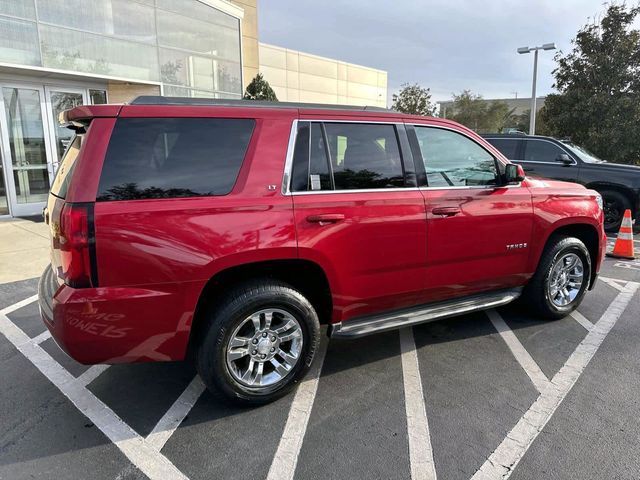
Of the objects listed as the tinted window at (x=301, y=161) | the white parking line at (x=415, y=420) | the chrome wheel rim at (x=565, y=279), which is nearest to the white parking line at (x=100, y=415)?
the white parking line at (x=415, y=420)

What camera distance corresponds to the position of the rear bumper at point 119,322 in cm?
250

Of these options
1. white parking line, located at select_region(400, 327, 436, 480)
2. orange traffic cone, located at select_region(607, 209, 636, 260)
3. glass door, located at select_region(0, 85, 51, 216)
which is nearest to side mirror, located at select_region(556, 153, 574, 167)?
orange traffic cone, located at select_region(607, 209, 636, 260)

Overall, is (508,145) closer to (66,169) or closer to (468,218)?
(468,218)

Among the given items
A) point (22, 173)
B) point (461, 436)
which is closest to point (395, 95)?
point (22, 173)

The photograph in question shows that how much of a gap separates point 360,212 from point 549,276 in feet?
7.33

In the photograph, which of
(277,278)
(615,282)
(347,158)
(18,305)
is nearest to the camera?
(277,278)

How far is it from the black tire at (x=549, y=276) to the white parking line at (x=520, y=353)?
0.35 meters

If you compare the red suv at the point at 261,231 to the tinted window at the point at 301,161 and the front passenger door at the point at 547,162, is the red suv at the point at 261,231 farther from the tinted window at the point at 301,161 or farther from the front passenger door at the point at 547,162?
→ the front passenger door at the point at 547,162

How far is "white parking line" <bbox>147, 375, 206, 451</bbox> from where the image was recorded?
2695mm

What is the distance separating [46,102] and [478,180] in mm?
9759

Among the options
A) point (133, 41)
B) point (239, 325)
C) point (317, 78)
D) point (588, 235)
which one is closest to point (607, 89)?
point (588, 235)

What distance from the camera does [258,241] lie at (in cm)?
279

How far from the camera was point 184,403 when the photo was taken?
309cm

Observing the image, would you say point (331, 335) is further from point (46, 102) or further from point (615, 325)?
point (46, 102)
